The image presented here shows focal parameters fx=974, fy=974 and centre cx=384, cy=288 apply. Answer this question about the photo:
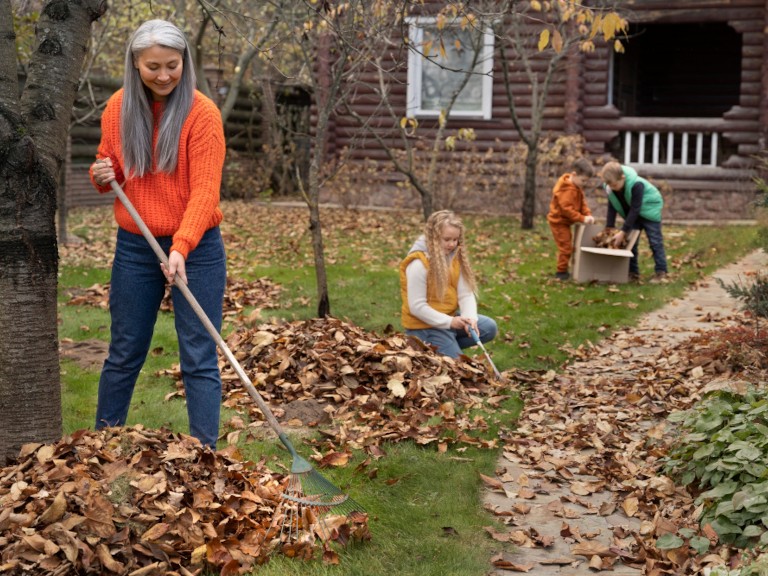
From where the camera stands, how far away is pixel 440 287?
21.5 ft

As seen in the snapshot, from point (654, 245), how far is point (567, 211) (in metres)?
1.02

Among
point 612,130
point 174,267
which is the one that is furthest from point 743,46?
point 174,267

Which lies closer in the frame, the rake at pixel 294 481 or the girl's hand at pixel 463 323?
the rake at pixel 294 481

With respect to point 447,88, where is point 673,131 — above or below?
below

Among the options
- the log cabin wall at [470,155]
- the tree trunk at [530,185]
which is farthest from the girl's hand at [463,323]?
the log cabin wall at [470,155]

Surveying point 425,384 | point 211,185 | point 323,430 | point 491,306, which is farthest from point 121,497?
point 491,306

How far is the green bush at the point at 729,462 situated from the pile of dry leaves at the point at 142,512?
4.80 ft

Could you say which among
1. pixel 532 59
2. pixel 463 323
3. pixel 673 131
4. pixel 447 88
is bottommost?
pixel 463 323

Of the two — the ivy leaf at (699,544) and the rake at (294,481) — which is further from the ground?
the rake at (294,481)

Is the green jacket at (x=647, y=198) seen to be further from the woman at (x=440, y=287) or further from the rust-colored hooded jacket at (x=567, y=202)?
the woman at (x=440, y=287)

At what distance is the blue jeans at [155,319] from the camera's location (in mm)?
4066

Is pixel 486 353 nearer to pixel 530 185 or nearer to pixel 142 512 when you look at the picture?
pixel 142 512

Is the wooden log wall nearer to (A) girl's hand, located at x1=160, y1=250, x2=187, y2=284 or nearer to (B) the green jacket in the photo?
(B) the green jacket

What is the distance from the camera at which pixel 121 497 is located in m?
3.47
